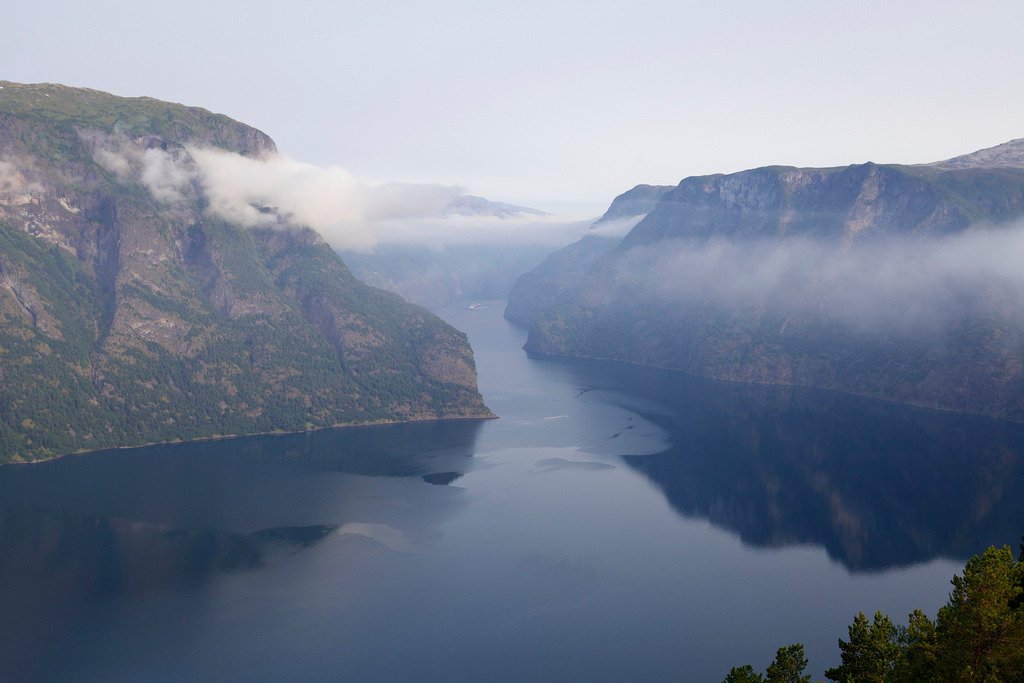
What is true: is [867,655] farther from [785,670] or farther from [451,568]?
[451,568]

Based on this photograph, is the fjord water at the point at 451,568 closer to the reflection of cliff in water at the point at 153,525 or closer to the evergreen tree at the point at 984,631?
the reflection of cliff in water at the point at 153,525

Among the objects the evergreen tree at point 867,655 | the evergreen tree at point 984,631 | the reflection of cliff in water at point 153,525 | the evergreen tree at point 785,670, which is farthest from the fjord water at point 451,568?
the evergreen tree at point 984,631

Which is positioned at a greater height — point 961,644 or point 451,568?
point 961,644

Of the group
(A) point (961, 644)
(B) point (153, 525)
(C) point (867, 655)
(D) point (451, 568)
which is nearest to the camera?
(A) point (961, 644)

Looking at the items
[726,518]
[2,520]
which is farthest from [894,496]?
[2,520]

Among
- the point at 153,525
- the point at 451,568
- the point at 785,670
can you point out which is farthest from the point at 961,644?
the point at 153,525

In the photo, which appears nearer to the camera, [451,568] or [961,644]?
[961,644]

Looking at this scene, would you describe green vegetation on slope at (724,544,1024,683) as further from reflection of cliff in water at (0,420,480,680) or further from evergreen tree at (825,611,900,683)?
reflection of cliff in water at (0,420,480,680)

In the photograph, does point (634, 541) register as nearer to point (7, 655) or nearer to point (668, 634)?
point (668, 634)

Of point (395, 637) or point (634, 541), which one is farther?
point (634, 541)
